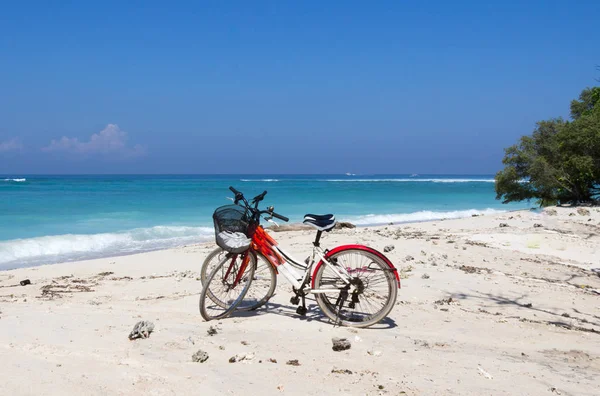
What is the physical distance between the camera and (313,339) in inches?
160

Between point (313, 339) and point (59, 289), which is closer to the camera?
point (313, 339)

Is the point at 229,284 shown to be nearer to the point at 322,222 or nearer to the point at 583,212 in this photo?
the point at 322,222

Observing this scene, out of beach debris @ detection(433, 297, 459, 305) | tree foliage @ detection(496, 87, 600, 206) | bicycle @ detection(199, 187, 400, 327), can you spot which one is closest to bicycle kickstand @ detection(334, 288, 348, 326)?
bicycle @ detection(199, 187, 400, 327)

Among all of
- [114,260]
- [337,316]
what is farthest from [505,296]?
[114,260]

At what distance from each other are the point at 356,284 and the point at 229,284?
127 cm

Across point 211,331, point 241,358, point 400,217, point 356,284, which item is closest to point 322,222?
point 356,284

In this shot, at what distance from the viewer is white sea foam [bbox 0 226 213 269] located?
1151 centimetres

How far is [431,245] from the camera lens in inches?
372

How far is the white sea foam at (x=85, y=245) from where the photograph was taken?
1151cm

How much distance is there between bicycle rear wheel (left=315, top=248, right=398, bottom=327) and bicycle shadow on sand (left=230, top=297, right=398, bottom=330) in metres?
0.12

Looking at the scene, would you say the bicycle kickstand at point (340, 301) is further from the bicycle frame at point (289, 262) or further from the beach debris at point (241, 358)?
the beach debris at point (241, 358)

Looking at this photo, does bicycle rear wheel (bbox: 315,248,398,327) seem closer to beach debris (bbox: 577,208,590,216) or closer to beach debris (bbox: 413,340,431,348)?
beach debris (bbox: 413,340,431,348)

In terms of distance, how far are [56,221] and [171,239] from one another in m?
7.28

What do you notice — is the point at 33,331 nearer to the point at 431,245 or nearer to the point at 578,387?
the point at 578,387
